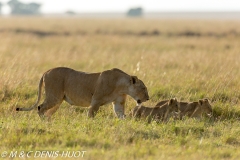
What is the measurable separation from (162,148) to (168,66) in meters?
8.25

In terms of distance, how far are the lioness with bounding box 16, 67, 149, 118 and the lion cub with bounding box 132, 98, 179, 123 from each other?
17 cm

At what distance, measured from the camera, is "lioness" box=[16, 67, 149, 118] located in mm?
8367

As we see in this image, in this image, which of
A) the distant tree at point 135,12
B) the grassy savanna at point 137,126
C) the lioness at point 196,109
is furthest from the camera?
the distant tree at point 135,12

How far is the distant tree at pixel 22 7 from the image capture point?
13112 cm

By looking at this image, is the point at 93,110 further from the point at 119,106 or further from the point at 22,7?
the point at 22,7

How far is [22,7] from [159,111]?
131 metres

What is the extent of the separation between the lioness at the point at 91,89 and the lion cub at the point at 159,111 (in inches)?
6.8

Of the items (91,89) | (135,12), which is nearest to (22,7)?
(135,12)

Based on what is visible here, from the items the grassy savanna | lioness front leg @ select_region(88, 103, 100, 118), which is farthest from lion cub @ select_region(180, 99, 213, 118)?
lioness front leg @ select_region(88, 103, 100, 118)

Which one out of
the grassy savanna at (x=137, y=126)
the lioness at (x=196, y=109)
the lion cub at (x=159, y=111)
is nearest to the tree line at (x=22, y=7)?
the grassy savanna at (x=137, y=126)

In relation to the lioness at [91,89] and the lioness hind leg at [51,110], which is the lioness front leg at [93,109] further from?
the lioness hind leg at [51,110]

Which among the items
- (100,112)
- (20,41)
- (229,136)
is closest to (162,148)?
(229,136)

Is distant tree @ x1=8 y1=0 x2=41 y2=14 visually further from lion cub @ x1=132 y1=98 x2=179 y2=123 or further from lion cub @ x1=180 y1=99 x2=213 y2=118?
lion cub @ x1=132 y1=98 x2=179 y2=123

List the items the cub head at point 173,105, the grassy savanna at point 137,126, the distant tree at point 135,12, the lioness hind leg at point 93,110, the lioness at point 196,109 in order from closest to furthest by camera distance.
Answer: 1. the grassy savanna at point 137,126
2. the lioness hind leg at point 93,110
3. the cub head at point 173,105
4. the lioness at point 196,109
5. the distant tree at point 135,12
